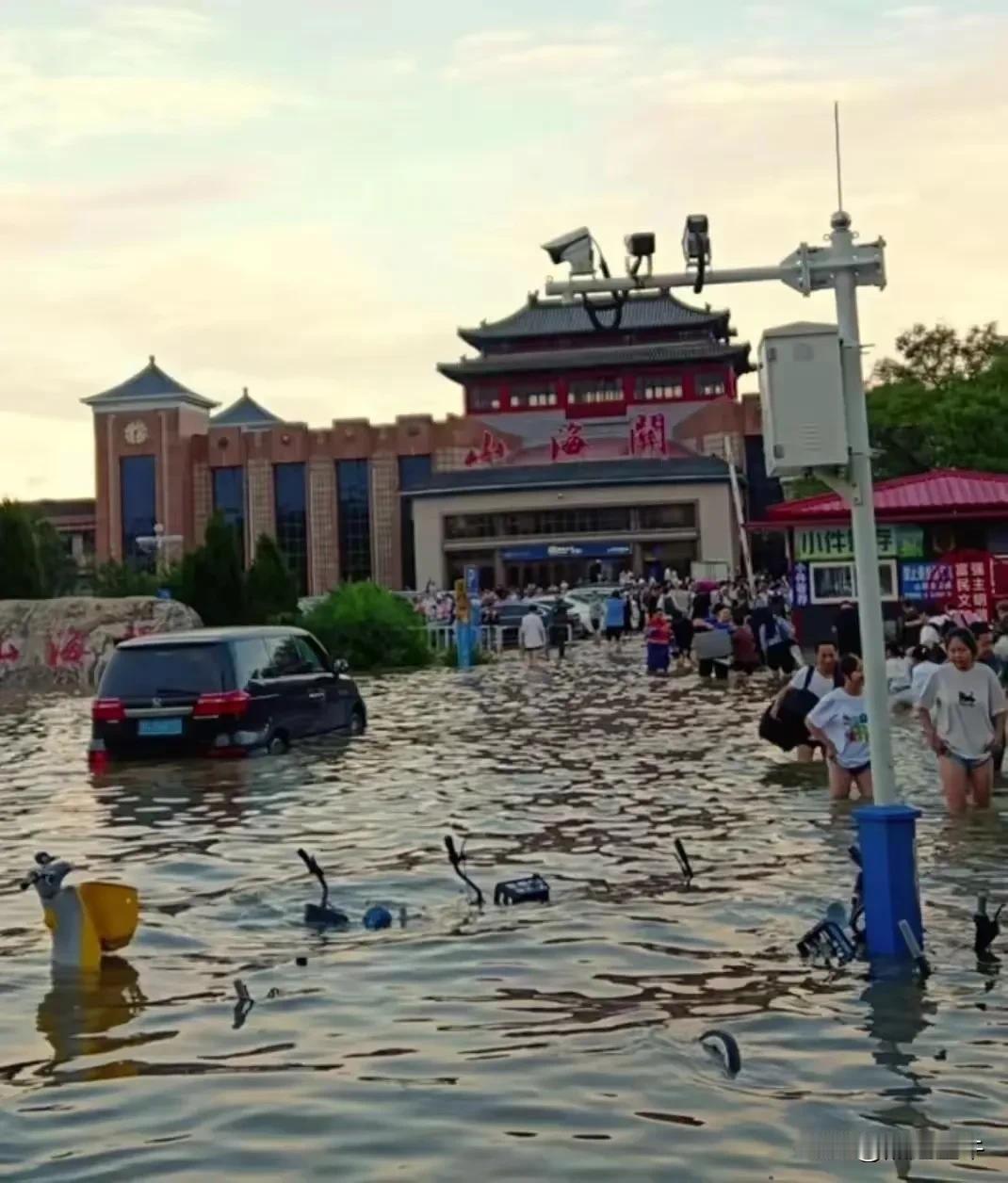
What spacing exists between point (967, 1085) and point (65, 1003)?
3.87 meters

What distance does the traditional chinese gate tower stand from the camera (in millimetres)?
82750

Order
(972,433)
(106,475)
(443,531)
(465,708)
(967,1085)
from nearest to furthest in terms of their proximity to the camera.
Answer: (967,1085) < (465,708) < (972,433) < (443,531) < (106,475)

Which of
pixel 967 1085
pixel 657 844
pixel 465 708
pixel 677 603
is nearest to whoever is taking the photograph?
pixel 967 1085

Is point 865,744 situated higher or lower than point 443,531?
lower

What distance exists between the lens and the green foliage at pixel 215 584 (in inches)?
1652

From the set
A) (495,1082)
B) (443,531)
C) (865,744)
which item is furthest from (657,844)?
(443,531)

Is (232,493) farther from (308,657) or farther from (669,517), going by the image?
(308,657)

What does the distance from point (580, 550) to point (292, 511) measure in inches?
678

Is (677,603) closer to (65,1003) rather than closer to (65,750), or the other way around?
(65,750)

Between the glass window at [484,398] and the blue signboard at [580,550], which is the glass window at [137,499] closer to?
the glass window at [484,398]

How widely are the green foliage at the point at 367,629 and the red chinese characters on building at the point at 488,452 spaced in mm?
47077

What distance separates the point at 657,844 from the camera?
456 inches

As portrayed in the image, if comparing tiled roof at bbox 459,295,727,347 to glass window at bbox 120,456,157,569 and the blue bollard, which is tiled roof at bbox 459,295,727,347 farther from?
the blue bollard

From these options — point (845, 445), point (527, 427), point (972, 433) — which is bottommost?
point (845, 445)
